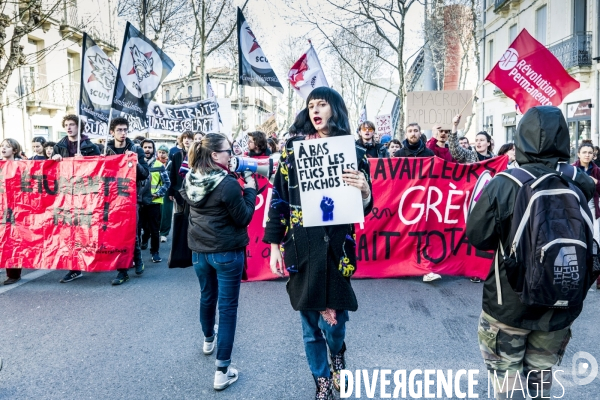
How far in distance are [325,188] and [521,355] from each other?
1290 mm

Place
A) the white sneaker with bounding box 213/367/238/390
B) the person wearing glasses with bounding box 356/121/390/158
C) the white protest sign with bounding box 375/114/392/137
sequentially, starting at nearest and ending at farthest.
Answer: the white sneaker with bounding box 213/367/238/390
the person wearing glasses with bounding box 356/121/390/158
the white protest sign with bounding box 375/114/392/137

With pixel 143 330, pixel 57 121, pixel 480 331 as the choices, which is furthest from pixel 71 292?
pixel 57 121

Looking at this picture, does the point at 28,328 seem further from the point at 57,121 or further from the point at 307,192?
the point at 57,121

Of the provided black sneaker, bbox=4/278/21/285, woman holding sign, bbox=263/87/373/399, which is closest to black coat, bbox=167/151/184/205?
black sneaker, bbox=4/278/21/285

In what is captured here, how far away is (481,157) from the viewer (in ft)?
24.4

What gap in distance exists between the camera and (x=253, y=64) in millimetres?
9297

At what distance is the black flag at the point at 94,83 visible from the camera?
23.5ft

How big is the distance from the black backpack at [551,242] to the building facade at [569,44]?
18752 millimetres

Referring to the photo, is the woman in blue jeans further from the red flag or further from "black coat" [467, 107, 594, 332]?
the red flag

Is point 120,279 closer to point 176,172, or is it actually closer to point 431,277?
point 176,172

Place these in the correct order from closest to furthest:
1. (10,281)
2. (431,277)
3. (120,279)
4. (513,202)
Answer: (513,202)
(431,277)
(120,279)
(10,281)

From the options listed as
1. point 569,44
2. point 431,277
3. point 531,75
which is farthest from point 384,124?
point 431,277

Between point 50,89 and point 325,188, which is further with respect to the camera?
point 50,89

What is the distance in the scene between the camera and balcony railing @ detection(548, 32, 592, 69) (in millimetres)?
19109
